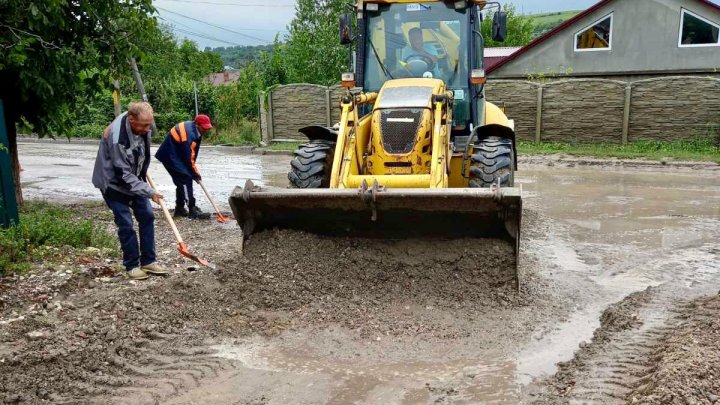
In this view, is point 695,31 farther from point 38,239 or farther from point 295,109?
point 38,239

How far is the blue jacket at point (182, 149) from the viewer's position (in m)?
8.85

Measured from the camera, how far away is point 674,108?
53.1 ft

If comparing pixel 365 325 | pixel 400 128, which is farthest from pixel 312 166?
pixel 365 325

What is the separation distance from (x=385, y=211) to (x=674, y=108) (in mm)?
13379

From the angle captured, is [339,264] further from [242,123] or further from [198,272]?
[242,123]

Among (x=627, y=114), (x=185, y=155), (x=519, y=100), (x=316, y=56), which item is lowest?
(x=185, y=155)

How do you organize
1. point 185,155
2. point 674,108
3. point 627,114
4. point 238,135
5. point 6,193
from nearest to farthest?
point 6,193 → point 185,155 → point 674,108 → point 627,114 → point 238,135

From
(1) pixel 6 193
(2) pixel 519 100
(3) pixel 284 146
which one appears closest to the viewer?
(1) pixel 6 193

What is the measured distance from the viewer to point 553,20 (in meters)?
89.7

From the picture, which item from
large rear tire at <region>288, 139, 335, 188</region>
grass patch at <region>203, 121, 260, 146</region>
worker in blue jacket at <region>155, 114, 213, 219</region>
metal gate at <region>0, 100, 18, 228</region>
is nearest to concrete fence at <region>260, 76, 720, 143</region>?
grass patch at <region>203, 121, 260, 146</region>

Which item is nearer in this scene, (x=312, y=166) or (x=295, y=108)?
(x=312, y=166)

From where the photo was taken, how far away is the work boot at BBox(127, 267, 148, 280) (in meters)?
5.82

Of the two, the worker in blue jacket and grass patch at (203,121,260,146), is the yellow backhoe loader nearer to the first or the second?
the worker in blue jacket

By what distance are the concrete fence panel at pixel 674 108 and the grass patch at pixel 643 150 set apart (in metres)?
0.23
